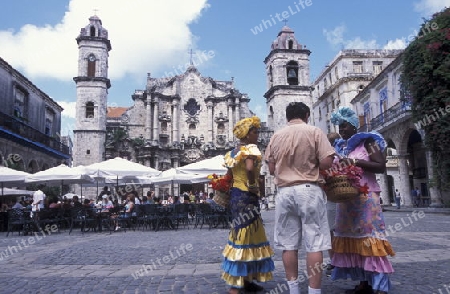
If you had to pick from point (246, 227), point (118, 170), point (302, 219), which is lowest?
point (246, 227)

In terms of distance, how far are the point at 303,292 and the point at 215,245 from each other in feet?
Answer: 12.6

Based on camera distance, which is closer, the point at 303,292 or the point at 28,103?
the point at 303,292

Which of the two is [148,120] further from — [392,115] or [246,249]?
[246,249]

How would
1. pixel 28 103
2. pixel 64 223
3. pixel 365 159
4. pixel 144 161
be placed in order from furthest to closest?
pixel 144 161 → pixel 28 103 → pixel 64 223 → pixel 365 159

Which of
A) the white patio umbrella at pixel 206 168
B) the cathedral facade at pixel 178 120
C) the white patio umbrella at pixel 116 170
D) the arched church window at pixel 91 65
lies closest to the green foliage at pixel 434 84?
the white patio umbrella at pixel 206 168

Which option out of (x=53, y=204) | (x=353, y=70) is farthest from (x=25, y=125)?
(x=353, y=70)

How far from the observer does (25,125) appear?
21.8m

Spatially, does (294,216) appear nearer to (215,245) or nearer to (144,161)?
(215,245)

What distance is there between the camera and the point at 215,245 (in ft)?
23.0

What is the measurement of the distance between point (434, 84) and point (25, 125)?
23097 millimetres

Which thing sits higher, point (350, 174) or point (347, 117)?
point (347, 117)

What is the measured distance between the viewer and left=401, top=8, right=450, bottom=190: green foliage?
13.6m

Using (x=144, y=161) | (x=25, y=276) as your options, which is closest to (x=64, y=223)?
(x=25, y=276)

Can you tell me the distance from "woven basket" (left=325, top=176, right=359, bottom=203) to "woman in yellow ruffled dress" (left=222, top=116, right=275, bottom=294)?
0.75m
